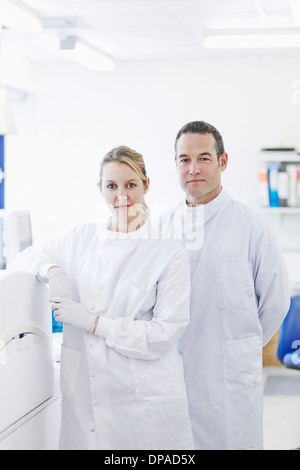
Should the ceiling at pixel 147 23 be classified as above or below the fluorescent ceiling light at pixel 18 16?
above

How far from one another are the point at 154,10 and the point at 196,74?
1472 mm

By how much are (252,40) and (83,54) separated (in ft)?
3.42

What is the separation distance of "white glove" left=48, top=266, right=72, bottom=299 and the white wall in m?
3.37

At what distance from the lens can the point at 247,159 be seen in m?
4.81

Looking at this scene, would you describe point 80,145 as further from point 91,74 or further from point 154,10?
point 154,10

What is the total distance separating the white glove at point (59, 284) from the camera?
5.12ft

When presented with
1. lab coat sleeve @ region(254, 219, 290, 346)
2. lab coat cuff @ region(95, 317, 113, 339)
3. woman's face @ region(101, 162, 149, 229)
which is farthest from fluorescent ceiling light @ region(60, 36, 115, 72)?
lab coat cuff @ region(95, 317, 113, 339)

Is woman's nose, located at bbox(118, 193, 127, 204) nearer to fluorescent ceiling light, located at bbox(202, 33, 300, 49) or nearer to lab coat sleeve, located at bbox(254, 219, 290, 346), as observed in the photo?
lab coat sleeve, located at bbox(254, 219, 290, 346)

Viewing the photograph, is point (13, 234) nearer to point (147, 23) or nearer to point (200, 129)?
point (200, 129)

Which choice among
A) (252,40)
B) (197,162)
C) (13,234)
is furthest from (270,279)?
(252,40)

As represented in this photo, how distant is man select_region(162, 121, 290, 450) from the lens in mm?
1878

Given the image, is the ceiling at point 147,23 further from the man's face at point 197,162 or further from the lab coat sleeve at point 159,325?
the lab coat sleeve at point 159,325

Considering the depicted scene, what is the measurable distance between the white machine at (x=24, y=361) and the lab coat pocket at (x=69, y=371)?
5.2 inches

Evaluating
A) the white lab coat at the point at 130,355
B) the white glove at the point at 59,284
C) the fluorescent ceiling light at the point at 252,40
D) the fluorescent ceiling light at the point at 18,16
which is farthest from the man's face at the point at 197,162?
the fluorescent ceiling light at the point at 252,40
